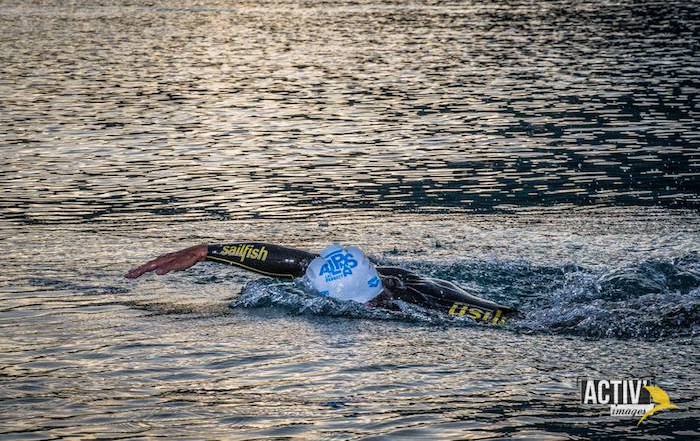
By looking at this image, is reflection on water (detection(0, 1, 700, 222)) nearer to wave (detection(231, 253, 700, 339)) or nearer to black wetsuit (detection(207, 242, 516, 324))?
wave (detection(231, 253, 700, 339))

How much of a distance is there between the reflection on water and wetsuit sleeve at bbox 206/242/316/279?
574cm

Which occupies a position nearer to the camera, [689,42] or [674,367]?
[674,367]

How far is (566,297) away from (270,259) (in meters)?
3.86

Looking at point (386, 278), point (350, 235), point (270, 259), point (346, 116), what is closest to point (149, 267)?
point (270, 259)

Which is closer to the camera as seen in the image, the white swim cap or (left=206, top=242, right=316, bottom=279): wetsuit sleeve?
the white swim cap

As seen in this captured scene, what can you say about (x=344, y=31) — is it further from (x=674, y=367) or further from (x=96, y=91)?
(x=674, y=367)

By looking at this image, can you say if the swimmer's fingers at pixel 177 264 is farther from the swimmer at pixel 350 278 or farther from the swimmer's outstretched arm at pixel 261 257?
the swimmer's outstretched arm at pixel 261 257

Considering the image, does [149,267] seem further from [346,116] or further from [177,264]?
[346,116]

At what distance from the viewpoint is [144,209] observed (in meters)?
21.0

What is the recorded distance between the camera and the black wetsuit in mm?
14344

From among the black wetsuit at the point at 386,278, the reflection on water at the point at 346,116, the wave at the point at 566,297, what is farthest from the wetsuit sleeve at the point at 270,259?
the reflection on water at the point at 346,116

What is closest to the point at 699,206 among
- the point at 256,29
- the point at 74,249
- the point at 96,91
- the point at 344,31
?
the point at 74,249

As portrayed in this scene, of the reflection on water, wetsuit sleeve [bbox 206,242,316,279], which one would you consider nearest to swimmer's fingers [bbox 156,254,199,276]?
wetsuit sleeve [bbox 206,242,316,279]

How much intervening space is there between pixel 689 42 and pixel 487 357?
38906mm
